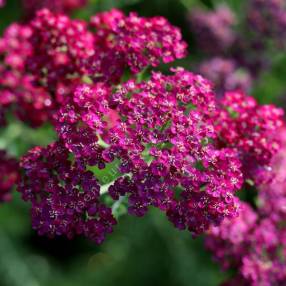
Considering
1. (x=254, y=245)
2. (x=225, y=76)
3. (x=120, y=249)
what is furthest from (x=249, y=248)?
(x=120, y=249)

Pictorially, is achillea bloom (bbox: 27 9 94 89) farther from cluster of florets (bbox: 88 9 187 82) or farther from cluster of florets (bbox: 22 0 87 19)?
cluster of florets (bbox: 22 0 87 19)

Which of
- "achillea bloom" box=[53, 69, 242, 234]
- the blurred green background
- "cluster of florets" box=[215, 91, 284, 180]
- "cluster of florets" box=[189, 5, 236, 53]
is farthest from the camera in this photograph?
the blurred green background

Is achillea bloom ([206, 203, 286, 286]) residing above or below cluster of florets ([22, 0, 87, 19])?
below

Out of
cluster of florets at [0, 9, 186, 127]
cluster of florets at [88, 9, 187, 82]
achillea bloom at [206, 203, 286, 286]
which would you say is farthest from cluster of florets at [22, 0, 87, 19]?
achillea bloom at [206, 203, 286, 286]

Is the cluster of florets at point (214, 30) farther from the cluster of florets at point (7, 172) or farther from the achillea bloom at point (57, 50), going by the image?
the cluster of florets at point (7, 172)

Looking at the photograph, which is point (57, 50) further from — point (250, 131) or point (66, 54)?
point (250, 131)

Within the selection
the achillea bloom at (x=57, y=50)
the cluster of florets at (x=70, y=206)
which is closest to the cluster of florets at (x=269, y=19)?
the achillea bloom at (x=57, y=50)

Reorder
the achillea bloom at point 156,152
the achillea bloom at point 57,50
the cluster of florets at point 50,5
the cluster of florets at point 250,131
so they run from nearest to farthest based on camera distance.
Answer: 1. the achillea bloom at point 156,152
2. the cluster of florets at point 250,131
3. the achillea bloom at point 57,50
4. the cluster of florets at point 50,5
